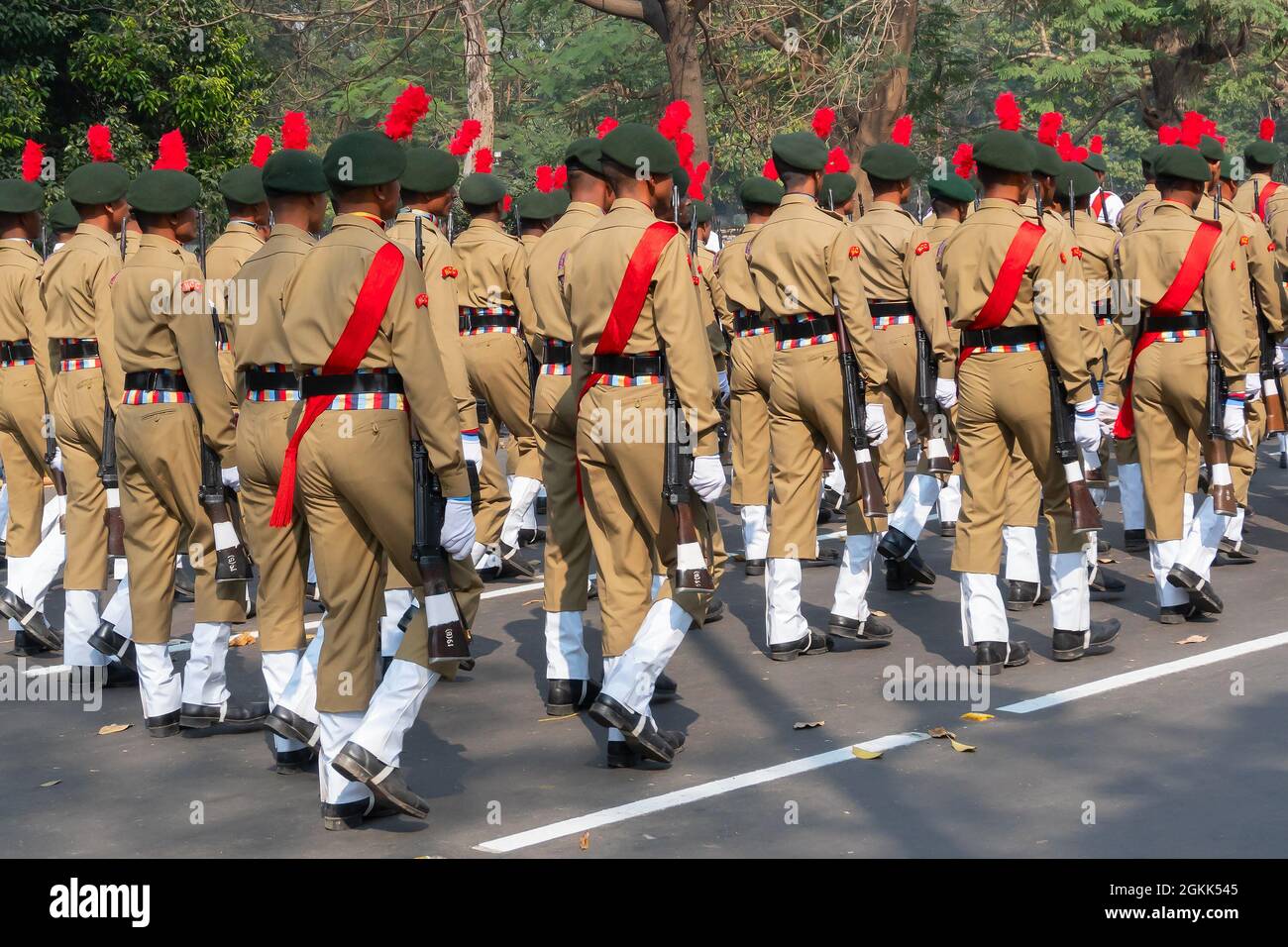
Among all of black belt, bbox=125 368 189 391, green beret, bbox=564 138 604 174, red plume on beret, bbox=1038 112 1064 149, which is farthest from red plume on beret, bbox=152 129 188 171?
red plume on beret, bbox=1038 112 1064 149

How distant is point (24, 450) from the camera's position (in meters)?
9.68

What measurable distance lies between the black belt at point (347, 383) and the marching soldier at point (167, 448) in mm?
1604

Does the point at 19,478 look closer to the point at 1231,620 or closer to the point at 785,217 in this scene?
the point at 785,217

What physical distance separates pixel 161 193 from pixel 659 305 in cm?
250

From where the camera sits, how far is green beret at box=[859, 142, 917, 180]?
964cm

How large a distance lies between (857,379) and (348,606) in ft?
11.0

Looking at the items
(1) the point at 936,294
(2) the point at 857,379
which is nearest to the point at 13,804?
(2) the point at 857,379

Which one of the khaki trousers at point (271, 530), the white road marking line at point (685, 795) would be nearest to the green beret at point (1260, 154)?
the white road marking line at point (685, 795)

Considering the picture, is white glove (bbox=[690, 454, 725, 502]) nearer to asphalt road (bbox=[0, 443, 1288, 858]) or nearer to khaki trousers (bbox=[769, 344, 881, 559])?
asphalt road (bbox=[0, 443, 1288, 858])

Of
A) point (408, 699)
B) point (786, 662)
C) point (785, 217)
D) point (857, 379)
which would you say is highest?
point (785, 217)

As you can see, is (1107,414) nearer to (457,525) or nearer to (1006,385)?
(1006,385)

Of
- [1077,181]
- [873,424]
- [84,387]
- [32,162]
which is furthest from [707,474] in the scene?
[32,162]

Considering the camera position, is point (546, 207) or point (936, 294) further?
point (546, 207)

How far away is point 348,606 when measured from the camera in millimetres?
5773
